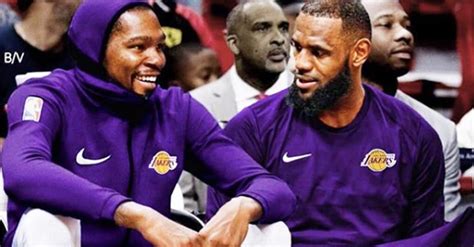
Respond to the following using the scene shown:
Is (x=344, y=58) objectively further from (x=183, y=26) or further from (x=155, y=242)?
(x=183, y=26)

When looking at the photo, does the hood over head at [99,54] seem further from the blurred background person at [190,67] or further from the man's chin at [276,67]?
the blurred background person at [190,67]

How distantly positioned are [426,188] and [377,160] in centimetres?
16

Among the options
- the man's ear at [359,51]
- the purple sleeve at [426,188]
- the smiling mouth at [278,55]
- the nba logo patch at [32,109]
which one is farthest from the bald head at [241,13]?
the nba logo patch at [32,109]

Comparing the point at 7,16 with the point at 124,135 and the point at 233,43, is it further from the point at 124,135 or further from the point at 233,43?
the point at 124,135

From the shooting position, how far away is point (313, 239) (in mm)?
2904

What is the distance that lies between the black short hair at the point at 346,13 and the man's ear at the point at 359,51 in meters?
0.02

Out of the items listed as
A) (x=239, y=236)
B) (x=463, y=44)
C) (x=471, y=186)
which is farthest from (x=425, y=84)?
(x=239, y=236)

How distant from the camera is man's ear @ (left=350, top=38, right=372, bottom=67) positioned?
306cm

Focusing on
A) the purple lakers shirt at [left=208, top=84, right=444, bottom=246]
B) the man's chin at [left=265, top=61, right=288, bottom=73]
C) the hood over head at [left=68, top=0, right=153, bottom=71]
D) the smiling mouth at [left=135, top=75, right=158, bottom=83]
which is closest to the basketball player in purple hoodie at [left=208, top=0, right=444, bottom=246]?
the purple lakers shirt at [left=208, top=84, right=444, bottom=246]

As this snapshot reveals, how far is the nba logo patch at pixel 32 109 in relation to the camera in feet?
8.50

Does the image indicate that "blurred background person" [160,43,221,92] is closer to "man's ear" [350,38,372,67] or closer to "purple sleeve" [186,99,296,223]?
"man's ear" [350,38,372,67]

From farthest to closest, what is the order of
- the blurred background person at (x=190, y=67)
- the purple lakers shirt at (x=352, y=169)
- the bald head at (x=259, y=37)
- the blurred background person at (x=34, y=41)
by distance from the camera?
the blurred background person at (x=190, y=67)
the bald head at (x=259, y=37)
the blurred background person at (x=34, y=41)
the purple lakers shirt at (x=352, y=169)

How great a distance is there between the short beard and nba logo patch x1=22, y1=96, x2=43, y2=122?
0.70m

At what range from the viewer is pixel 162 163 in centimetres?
275
